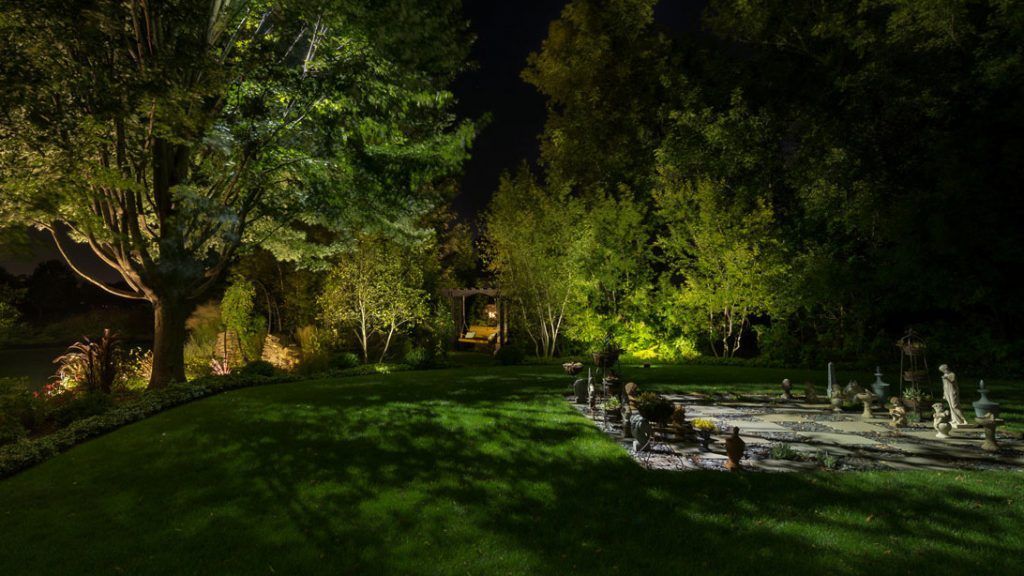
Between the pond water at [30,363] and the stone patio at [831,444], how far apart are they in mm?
18881

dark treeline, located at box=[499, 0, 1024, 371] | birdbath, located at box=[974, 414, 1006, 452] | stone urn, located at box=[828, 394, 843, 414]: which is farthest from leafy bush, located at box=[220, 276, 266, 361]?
birdbath, located at box=[974, 414, 1006, 452]

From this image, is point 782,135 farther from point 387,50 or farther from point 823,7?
point 387,50

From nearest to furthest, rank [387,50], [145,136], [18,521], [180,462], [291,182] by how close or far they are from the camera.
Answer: [18,521] → [180,462] → [145,136] → [387,50] → [291,182]

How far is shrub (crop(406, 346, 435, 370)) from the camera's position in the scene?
14596mm

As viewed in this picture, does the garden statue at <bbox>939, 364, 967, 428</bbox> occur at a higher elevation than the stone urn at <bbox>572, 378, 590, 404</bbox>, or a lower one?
higher

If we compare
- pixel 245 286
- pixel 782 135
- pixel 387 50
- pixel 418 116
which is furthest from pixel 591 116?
pixel 245 286

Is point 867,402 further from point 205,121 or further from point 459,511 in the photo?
point 205,121

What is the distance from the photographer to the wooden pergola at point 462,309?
60.6ft

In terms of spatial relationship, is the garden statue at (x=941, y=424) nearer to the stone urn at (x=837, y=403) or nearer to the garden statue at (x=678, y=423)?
the stone urn at (x=837, y=403)

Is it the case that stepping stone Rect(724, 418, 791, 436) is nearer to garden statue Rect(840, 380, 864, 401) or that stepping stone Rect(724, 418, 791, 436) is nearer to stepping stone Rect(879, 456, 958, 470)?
stepping stone Rect(879, 456, 958, 470)


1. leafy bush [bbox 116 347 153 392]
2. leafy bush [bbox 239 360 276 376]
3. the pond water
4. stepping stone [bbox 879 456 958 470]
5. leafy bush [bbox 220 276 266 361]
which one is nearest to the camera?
stepping stone [bbox 879 456 958 470]

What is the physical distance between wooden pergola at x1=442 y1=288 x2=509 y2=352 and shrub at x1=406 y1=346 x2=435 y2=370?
4090 millimetres

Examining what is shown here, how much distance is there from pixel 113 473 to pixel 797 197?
18.7 metres

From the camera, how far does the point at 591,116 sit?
19984 millimetres
